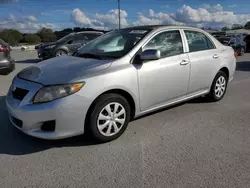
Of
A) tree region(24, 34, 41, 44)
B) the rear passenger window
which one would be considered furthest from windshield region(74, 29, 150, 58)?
tree region(24, 34, 41, 44)

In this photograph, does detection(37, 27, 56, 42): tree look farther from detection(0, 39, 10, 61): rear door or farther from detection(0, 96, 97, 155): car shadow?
detection(0, 96, 97, 155): car shadow

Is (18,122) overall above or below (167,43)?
below

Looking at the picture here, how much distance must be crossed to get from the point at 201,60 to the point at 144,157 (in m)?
2.35

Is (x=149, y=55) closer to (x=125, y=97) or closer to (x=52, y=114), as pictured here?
(x=125, y=97)

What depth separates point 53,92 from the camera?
121 inches

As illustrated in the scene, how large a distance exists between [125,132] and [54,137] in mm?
1121

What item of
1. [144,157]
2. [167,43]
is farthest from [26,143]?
[167,43]

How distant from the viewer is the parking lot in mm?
2656

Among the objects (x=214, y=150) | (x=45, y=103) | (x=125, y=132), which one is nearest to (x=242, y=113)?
(x=214, y=150)

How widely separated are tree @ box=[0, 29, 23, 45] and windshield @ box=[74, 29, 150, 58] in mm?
29912

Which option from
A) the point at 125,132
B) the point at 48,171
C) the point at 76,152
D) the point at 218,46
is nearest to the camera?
the point at 48,171

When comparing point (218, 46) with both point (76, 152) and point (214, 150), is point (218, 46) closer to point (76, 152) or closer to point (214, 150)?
point (214, 150)

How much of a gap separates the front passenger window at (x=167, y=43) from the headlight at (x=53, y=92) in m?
1.39

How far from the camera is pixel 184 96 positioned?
451cm
